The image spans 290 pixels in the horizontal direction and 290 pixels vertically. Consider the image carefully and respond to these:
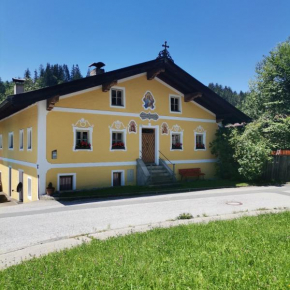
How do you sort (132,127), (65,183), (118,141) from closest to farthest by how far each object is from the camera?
(65,183) → (118,141) → (132,127)

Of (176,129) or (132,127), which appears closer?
(132,127)

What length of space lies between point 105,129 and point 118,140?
120 cm

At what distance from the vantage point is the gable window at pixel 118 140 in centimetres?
1703

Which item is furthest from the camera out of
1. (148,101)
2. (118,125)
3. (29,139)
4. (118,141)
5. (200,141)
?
(200,141)

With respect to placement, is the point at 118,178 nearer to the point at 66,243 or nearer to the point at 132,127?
the point at 132,127

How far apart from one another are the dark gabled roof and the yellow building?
0.05m

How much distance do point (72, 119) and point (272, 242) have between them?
1219cm

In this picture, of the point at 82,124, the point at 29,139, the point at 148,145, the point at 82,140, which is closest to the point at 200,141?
the point at 148,145

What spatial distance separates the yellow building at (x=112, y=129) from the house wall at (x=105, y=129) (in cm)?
5

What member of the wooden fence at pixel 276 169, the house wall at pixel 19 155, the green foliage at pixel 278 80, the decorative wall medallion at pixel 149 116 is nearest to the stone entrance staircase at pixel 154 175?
the decorative wall medallion at pixel 149 116

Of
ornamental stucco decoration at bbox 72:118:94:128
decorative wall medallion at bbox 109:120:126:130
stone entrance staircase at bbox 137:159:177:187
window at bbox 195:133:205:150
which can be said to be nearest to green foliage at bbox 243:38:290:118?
window at bbox 195:133:205:150

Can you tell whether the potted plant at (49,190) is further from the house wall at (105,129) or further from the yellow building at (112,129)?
the house wall at (105,129)

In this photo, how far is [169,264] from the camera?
493 cm

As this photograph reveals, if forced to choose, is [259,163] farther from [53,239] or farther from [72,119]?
[53,239]
